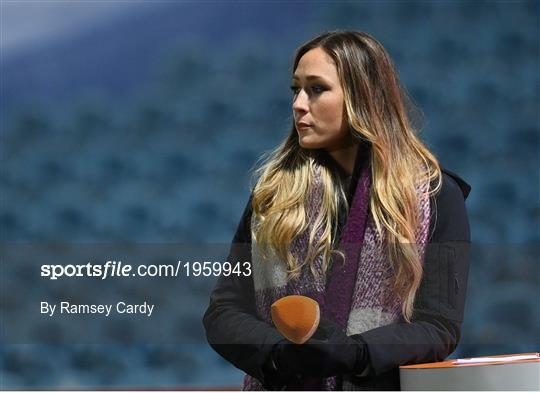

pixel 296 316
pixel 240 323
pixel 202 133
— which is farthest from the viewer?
pixel 202 133

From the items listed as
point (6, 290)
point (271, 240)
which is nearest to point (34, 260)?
point (6, 290)

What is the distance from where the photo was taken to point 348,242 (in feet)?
5.22

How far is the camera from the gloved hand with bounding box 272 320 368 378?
1.49 metres

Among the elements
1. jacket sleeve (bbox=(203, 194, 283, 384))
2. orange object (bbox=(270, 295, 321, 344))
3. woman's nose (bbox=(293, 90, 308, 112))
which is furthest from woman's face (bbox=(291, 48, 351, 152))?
orange object (bbox=(270, 295, 321, 344))

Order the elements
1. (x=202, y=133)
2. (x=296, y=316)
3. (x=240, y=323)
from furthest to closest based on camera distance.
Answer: (x=202, y=133), (x=240, y=323), (x=296, y=316)

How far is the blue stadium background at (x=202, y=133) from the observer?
6.28 feet

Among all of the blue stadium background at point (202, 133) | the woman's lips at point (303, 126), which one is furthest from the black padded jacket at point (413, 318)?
the blue stadium background at point (202, 133)

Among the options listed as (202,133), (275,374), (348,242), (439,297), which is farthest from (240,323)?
(202,133)

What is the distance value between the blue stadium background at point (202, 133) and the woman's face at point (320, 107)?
266 mm

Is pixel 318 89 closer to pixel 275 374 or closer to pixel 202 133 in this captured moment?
pixel 202 133

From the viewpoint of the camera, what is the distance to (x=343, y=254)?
158 centimetres

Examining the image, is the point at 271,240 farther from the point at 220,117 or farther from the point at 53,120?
the point at 53,120

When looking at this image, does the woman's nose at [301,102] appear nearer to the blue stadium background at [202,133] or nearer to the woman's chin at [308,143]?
the woman's chin at [308,143]

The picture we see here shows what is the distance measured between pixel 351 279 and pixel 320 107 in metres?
0.30
